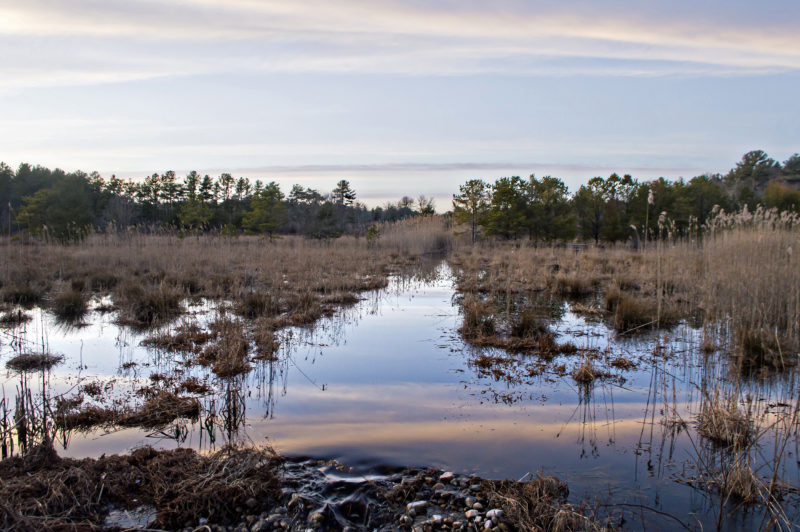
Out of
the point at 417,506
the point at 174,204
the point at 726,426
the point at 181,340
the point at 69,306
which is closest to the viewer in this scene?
the point at 417,506

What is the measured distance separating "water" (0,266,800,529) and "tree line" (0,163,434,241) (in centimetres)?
2866

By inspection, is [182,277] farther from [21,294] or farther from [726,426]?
[726,426]

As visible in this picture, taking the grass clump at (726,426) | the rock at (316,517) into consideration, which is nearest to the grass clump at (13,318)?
the rock at (316,517)

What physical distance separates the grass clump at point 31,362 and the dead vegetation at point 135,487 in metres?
3.25

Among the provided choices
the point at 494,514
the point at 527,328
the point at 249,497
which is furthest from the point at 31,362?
the point at 527,328

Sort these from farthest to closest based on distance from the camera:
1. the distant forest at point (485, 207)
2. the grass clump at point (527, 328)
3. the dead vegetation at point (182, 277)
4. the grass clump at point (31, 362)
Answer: the distant forest at point (485, 207) → the dead vegetation at point (182, 277) → the grass clump at point (527, 328) → the grass clump at point (31, 362)

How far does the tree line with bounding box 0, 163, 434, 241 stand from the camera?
34469 mm

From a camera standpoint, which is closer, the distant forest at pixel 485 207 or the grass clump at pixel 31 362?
the grass clump at pixel 31 362

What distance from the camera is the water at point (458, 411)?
3.78 meters

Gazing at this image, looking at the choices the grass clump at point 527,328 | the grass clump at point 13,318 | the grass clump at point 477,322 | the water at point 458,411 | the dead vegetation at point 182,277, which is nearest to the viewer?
the water at point 458,411

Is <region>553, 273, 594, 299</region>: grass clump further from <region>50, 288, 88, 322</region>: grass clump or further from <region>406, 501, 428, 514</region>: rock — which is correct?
<region>50, 288, 88, 322</region>: grass clump

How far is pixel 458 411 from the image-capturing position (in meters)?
5.07

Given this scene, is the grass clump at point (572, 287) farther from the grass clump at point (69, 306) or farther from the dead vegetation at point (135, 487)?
the grass clump at point (69, 306)

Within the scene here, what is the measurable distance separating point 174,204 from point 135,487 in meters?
52.1
